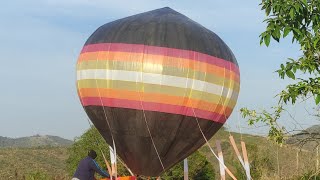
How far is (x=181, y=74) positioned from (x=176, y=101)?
26.7 inches

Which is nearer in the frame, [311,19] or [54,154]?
[311,19]

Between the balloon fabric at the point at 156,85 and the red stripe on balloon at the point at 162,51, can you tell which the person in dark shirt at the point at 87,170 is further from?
the red stripe on balloon at the point at 162,51

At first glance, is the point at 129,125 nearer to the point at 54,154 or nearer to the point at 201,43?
the point at 201,43

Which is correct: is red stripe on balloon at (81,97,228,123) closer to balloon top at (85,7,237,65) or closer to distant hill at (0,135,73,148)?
balloon top at (85,7,237,65)

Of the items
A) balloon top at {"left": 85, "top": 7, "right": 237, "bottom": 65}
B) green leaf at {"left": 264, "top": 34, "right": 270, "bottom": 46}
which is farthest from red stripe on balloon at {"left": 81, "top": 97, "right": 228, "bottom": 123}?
green leaf at {"left": 264, "top": 34, "right": 270, "bottom": 46}

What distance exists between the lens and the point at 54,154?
6700cm

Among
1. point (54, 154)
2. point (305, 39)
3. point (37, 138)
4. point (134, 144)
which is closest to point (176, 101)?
point (134, 144)

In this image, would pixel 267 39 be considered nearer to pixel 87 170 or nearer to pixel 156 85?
pixel 156 85

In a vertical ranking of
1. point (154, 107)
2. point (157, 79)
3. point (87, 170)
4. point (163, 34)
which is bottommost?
point (87, 170)

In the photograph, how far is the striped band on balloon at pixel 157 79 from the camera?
12.7 meters

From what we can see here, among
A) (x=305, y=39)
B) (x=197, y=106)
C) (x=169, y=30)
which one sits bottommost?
(x=197, y=106)

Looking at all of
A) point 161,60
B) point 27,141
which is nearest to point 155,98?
point 161,60

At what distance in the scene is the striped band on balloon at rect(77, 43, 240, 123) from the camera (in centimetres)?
1270

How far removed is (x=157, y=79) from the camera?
12.7m
